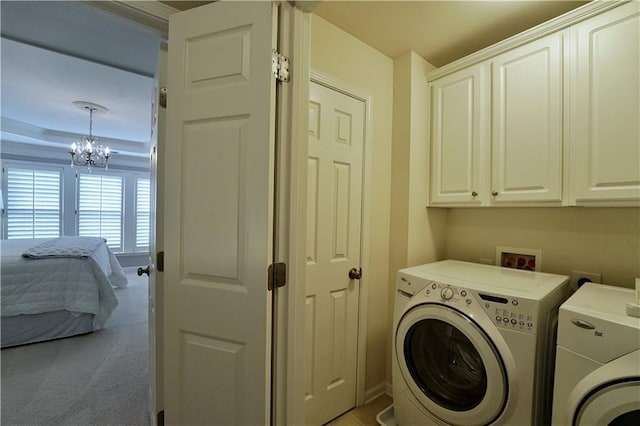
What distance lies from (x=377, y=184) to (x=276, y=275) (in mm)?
1153

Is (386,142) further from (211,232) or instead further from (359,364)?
(359,364)

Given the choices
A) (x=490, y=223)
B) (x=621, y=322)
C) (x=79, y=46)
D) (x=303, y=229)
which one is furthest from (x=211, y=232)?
(x=79, y=46)

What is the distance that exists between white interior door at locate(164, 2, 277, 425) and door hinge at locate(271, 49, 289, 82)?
0.8 inches

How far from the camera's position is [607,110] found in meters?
1.33

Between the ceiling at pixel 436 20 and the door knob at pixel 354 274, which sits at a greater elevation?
the ceiling at pixel 436 20

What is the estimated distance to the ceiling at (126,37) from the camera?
1542 mm

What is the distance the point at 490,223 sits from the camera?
2.02 metres

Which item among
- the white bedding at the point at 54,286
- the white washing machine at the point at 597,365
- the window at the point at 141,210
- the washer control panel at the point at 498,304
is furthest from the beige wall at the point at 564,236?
the window at the point at 141,210

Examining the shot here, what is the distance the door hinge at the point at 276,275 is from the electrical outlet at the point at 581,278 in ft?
5.60

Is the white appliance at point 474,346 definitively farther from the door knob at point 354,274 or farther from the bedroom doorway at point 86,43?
the bedroom doorway at point 86,43

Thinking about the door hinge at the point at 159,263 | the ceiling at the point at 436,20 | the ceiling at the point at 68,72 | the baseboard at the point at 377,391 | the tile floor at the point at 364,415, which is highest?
the ceiling at the point at 68,72

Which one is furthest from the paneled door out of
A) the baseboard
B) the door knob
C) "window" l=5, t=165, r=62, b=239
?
"window" l=5, t=165, r=62, b=239

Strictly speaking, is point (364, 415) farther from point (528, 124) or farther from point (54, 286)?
point (54, 286)

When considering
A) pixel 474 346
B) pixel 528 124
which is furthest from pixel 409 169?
pixel 474 346
